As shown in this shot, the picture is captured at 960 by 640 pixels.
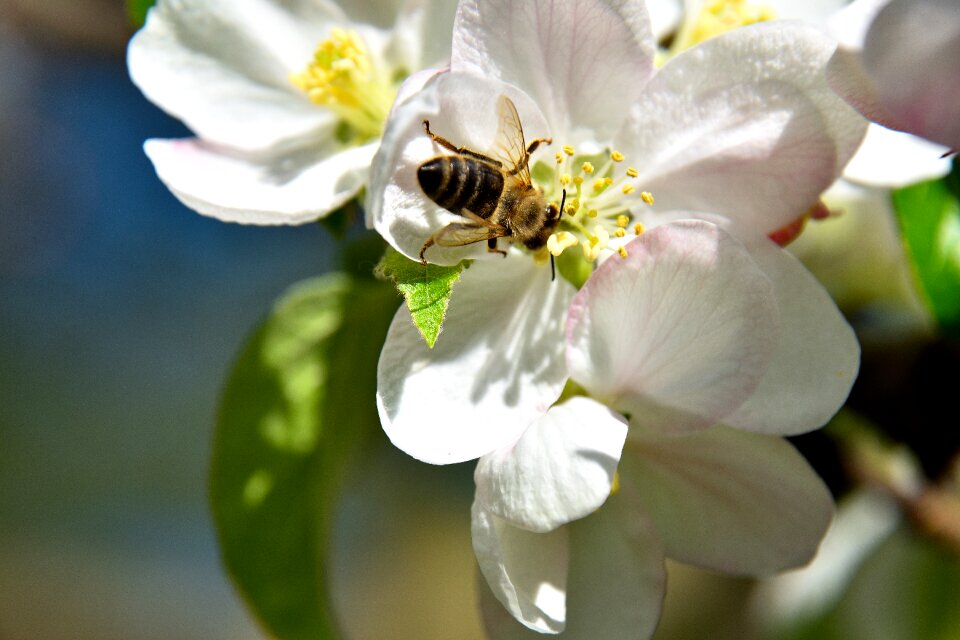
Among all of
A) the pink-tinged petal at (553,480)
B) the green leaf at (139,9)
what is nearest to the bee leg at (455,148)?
the pink-tinged petal at (553,480)

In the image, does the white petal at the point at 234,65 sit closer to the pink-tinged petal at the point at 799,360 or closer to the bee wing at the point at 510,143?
the bee wing at the point at 510,143

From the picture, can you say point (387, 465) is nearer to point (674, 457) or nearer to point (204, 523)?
point (204, 523)

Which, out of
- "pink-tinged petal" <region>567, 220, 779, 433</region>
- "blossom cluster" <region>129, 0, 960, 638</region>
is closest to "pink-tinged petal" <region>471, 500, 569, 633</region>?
"blossom cluster" <region>129, 0, 960, 638</region>

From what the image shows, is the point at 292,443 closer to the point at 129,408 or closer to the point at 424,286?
the point at 424,286

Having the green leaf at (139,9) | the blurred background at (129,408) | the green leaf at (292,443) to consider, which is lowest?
the blurred background at (129,408)

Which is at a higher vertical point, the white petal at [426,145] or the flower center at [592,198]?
the white petal at [426,145]

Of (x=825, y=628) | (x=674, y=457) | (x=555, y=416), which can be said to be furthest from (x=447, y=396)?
(x=825, y=628)
